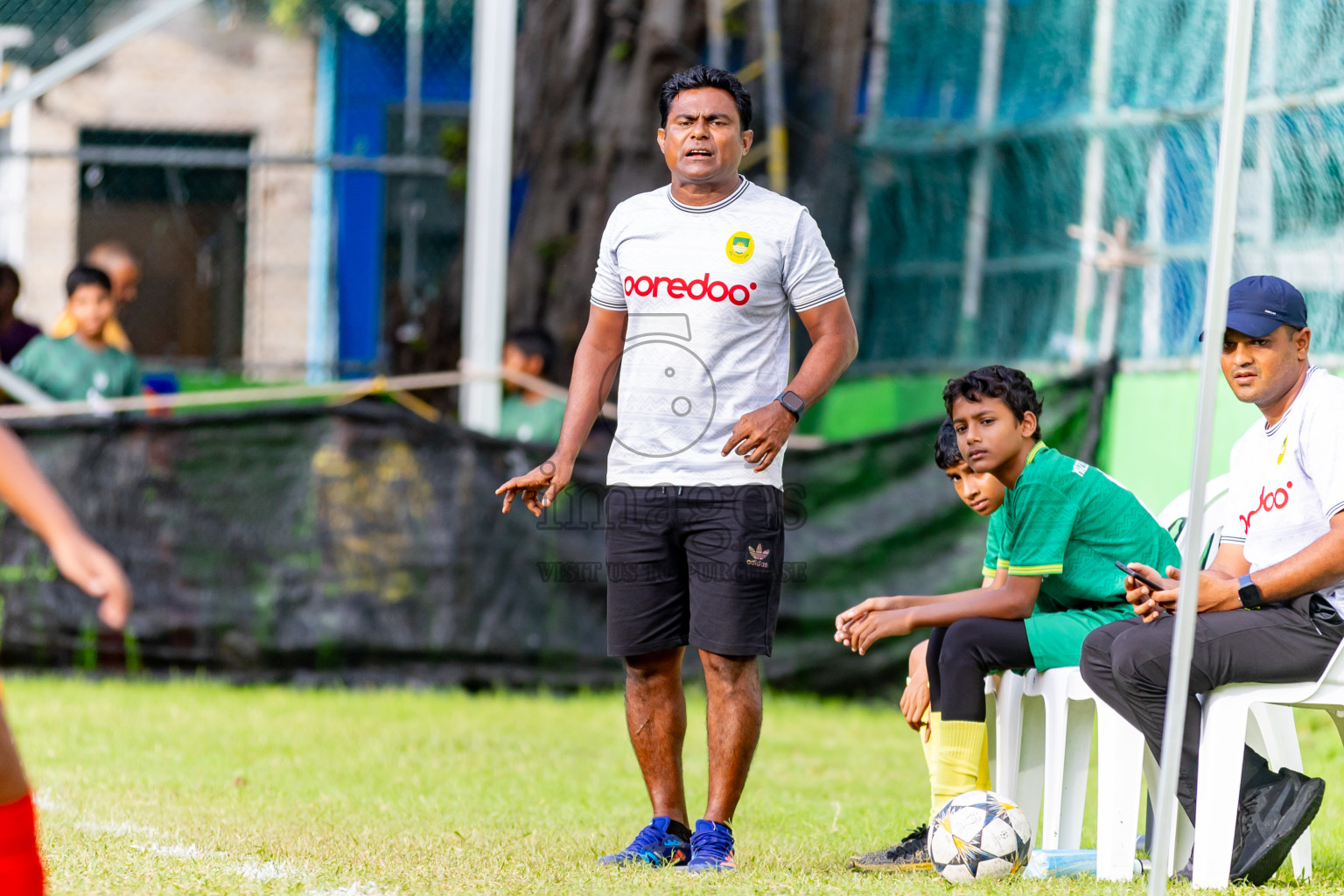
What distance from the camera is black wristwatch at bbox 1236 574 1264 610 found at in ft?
12.3

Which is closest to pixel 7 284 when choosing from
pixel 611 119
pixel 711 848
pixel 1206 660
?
pixel 611 119

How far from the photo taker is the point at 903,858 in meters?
4.12

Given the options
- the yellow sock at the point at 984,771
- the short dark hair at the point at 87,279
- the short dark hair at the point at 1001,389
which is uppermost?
the short dark hair at the point at 87,279

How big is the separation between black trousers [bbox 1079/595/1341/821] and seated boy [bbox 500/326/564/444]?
5.21m

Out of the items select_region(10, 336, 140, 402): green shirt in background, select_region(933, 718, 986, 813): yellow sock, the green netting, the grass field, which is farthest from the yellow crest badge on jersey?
select_region(10, 336, 140, 402): green shirt in background

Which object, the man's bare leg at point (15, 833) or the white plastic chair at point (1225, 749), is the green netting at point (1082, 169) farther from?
the man's bare leg at point (15, 833)

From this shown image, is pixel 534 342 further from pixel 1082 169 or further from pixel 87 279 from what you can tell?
pixel 1082 169

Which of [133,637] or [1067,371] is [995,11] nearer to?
[1067,371]

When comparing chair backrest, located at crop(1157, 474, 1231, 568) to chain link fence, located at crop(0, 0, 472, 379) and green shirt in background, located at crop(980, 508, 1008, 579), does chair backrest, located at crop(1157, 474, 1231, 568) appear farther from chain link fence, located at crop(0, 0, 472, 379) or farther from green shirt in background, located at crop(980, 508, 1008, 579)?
chain link fence, located at crop(0, 0, 472, 379)

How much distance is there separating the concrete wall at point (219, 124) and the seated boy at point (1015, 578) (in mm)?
8988

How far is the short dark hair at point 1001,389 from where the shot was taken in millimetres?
4250

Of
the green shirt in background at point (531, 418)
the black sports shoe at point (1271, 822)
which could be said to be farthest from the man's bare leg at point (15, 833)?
the green shirt in background at point (531, 418)

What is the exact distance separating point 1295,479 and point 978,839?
3.85 ft

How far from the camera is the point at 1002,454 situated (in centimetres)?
425
